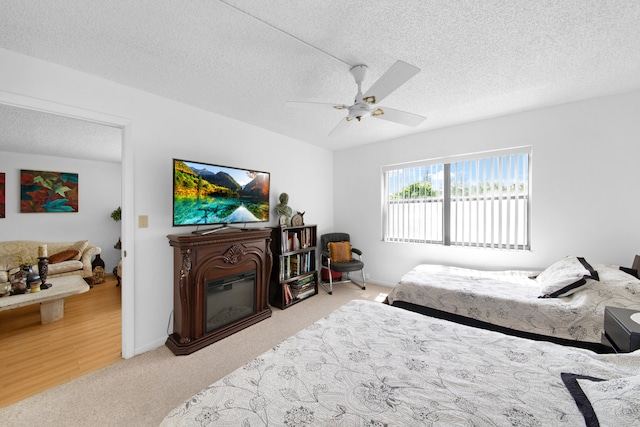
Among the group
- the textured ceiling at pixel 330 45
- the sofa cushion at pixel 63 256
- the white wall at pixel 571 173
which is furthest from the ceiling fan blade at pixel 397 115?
the sofa cushion at pixel 63 256

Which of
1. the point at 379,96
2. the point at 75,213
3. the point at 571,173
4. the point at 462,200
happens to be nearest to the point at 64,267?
the point at 75,213

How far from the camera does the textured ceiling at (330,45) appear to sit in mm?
1420

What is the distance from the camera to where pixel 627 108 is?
251 centimetres

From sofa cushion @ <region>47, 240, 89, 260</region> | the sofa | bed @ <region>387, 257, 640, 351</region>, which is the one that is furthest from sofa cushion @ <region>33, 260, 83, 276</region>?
bed @ <region>387, 257, 640, 351</region>

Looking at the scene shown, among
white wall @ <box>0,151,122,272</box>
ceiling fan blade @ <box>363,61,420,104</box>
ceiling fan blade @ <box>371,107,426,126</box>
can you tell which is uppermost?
ceiling fan blade @ <box>363,61,420,104</box>

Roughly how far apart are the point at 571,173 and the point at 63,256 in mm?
7944

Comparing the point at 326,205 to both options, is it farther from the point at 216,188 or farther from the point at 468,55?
the point at 468,55

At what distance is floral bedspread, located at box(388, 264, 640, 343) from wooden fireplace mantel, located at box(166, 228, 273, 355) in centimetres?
192

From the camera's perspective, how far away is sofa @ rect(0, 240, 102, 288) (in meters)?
3.86

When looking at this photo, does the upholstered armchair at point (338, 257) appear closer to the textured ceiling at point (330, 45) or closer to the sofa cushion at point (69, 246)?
the textured ceiling at point (330, 45)

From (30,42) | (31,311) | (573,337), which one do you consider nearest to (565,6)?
(573,337)

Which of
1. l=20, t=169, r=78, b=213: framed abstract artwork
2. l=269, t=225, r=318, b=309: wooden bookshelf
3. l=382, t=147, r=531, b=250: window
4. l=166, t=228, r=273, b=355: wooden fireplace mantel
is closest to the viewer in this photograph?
l=166, t=228, r=273, b=355: wooden fireplace mantel

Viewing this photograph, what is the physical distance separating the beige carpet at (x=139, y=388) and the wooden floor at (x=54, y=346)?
0.20 meters

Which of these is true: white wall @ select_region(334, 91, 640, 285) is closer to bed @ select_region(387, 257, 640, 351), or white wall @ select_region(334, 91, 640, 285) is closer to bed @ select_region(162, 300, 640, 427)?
bed @ select_region(387, 257, 640, 351)
